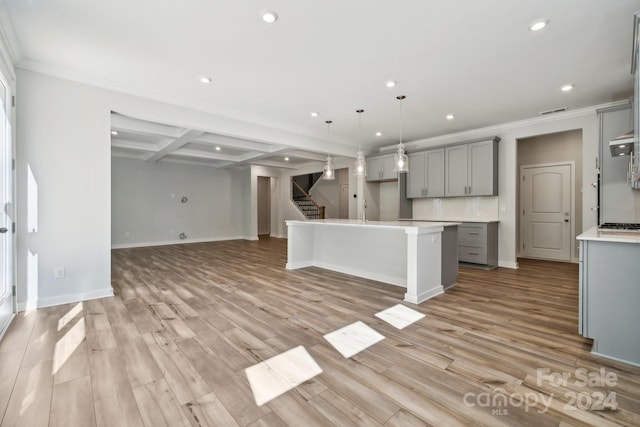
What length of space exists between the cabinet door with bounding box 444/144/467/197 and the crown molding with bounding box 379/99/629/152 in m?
0.40

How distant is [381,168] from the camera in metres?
7.21

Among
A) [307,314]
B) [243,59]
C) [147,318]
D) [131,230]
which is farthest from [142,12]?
[131,230]

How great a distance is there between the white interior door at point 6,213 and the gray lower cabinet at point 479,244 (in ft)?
21.0

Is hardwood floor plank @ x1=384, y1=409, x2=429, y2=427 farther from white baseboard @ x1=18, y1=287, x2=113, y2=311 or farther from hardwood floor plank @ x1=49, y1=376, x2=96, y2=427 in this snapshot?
white baseboard @ x1=18, y1=287, x2=113, y2=311

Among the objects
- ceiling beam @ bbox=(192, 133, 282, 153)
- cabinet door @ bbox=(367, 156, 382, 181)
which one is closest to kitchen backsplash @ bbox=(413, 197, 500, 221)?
cabinet door @ bbox=(367, 156, 382, 181)

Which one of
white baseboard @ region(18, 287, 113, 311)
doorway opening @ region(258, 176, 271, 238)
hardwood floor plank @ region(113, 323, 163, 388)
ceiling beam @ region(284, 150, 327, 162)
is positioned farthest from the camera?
doorway opening @ region(258, 176, 271, 238)

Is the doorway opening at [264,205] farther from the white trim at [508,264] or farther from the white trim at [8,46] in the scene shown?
the white trim at [8,46]

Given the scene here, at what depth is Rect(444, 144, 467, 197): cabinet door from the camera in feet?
19.3

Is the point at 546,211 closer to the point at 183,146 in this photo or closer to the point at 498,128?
the point at 498,128

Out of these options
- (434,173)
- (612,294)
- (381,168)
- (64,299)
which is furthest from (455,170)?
(64,299)

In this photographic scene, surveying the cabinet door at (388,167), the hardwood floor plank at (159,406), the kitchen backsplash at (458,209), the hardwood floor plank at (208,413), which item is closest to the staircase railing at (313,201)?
the cabinet door at (388,167)

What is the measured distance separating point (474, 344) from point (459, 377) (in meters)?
0.57

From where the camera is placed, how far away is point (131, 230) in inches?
334

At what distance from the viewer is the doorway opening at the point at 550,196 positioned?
19.8ft
